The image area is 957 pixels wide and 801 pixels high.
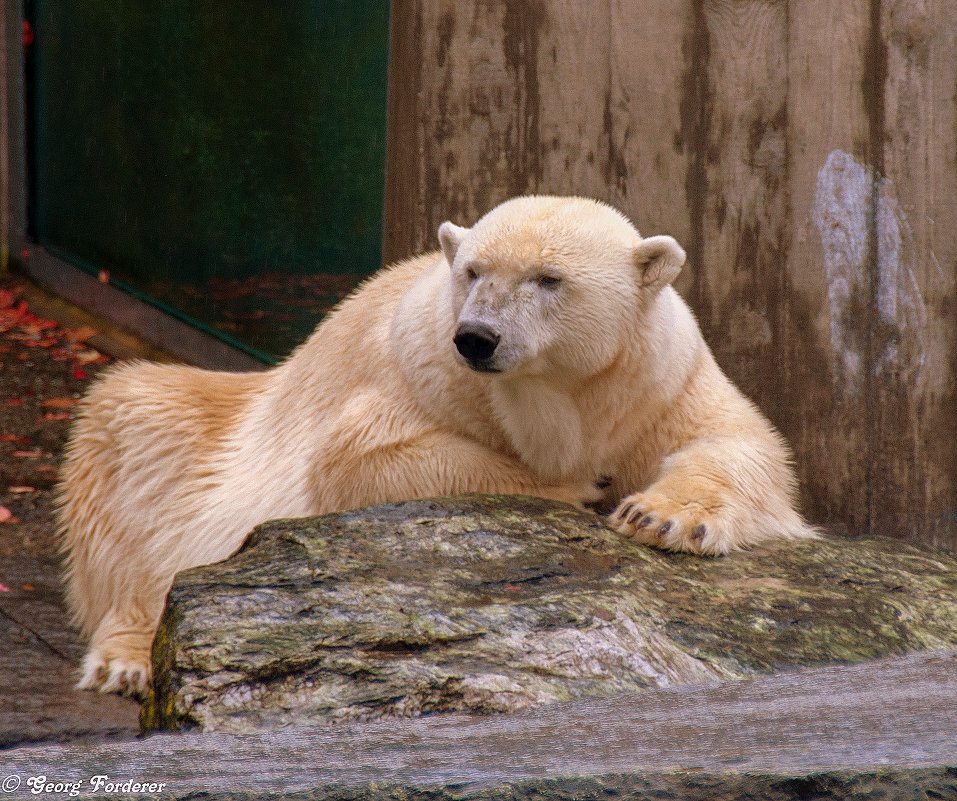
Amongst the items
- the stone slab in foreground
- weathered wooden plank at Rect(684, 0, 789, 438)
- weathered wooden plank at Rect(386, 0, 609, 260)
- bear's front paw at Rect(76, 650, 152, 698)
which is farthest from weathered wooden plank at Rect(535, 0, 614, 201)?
the stone slab in foreground

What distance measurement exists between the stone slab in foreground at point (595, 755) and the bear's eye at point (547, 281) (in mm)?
1334

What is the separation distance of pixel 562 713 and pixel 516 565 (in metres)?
0.75

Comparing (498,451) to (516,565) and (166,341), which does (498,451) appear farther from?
(166,341)

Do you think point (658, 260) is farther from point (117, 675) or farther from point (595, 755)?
point (117, 675)

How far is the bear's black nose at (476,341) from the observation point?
2.79 m

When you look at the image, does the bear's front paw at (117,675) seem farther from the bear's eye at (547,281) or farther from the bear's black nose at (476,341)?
the bear's eye at (547,281)

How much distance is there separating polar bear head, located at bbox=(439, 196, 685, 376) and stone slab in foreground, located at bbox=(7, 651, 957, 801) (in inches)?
46.7

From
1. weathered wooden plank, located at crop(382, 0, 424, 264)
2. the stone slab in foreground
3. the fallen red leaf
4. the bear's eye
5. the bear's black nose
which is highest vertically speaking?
weathered wooden plank, located at crop(382, 0, 424, 264)

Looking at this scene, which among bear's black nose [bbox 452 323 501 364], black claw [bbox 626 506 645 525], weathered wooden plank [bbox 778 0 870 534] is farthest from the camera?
weathered wooden plank [bbox 778 0 870 534]

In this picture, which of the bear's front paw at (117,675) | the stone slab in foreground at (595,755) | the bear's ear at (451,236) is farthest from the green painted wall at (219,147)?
the stone slab in foreground at (595,755)

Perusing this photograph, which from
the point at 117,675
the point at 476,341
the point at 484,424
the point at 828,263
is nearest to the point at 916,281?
the point at 828,263

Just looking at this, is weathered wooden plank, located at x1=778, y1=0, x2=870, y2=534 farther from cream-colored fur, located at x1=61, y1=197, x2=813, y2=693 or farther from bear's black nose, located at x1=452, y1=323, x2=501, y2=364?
bear's black nose, located at x1=452, y1=323, x2=501, y2=364

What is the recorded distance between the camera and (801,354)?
3.68 m

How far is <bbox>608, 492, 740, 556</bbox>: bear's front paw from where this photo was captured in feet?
9.43
